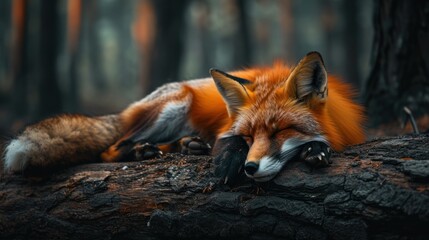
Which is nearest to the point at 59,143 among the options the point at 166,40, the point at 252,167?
the point at 252,167

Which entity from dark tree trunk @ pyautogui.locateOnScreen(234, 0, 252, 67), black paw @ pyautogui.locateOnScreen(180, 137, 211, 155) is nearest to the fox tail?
black paw @ pyautogui.locateOnScreen(180, 137, 211, 155)

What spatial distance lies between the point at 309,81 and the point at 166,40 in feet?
30.1

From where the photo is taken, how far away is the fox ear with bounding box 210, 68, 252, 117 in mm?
3637

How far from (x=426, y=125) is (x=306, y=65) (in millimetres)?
2472

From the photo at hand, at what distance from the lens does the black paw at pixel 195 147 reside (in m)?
4.11

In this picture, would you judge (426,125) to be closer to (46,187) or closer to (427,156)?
(427,156)

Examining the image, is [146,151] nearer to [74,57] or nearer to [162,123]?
[162,123]

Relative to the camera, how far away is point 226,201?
3.06 meters

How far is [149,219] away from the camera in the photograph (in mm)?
3160

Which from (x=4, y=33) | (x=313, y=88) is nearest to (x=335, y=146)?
(x=313, y=88)

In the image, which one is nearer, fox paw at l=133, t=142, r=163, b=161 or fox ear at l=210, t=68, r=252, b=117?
fox ear at l=210, t=68, r=252, b=117

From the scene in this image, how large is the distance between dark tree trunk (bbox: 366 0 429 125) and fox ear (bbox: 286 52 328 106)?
7.35 ft

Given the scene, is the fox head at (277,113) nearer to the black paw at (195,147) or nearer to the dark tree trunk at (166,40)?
the black paw at (195,147)

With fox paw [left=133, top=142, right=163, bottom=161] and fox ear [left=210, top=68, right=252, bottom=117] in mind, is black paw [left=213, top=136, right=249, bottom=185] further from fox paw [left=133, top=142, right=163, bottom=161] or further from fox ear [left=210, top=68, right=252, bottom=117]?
fox paw [left=133, top=142, right=163, bottom=161]
